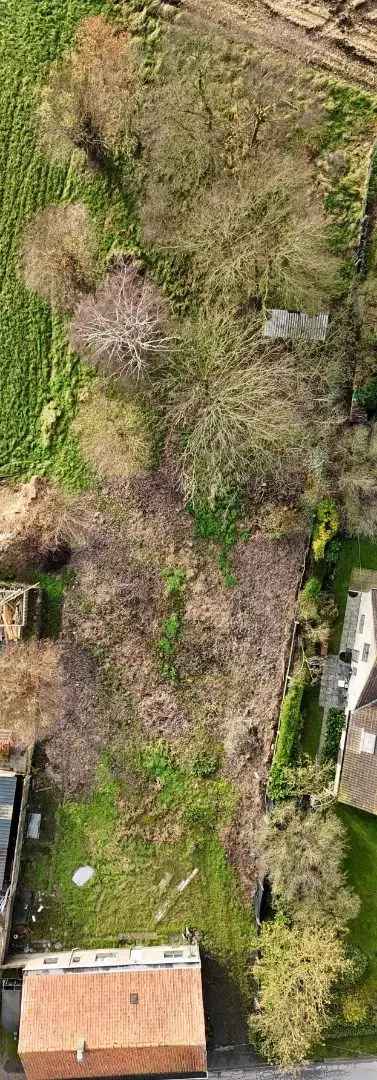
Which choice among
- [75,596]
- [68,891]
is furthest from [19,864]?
[75,596]

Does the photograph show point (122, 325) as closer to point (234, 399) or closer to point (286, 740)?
point (234, 399)

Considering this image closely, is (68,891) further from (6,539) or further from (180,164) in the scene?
(180,164)

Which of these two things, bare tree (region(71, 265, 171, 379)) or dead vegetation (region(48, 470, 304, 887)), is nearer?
bare tree (region(71, 265, 171, 379))

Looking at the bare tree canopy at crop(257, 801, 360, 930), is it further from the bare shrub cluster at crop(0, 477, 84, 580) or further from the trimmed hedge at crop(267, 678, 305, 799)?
the bare shrub cluster at crop(0, 477, 84, 580)

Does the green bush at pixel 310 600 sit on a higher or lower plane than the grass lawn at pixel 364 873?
higher

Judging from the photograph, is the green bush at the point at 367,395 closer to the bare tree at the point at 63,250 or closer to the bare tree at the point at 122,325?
the bare tree at the point at 122,325

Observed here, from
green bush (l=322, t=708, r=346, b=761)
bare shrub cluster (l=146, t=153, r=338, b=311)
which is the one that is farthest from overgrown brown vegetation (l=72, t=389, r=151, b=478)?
green bush (l=322, t=708, r=346, b=761)

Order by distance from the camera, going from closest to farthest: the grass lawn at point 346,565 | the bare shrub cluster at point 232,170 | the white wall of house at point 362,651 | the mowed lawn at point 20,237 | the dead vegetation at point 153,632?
the white wall of house at point 362,651
the bare shrub cluster at point 232,170
the mowed lawn at point 20,237
the grass lawn at point 346,565
the dead vegetation at point 153,632

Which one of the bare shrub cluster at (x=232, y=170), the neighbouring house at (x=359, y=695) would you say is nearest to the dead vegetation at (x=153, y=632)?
the neighbouring house at (x=359, y=695)

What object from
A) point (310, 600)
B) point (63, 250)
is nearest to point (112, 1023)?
point (310, 600)
